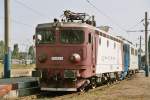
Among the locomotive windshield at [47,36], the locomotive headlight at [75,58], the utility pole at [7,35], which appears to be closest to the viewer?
the locomotive headlight at [75,58]

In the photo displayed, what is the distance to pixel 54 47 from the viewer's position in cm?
2034

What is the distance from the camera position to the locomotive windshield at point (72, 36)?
20266 millimetres

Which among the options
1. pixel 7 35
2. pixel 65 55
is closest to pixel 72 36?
pixel 65 55

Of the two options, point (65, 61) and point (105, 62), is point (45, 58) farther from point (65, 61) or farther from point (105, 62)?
point (105, 62)

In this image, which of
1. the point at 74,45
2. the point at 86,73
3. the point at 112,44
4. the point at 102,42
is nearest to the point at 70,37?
the point at 74,45

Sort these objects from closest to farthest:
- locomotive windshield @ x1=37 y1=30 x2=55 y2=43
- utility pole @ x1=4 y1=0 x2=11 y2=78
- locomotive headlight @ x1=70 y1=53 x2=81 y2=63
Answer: locomotive headlight @ x1=70 y1=53 x2=81 y2=63 → locomotive windshield @ x1=37 y1=30 x2=55 y2=43 → utility pole @ x1=4 y1=0 x2=11 y2=78

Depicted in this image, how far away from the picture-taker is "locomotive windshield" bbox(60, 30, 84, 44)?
20266 millimetres

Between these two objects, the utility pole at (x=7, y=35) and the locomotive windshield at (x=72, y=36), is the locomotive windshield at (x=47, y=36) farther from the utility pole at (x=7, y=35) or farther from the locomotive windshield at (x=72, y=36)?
the utility pole at (x=7, y=35)

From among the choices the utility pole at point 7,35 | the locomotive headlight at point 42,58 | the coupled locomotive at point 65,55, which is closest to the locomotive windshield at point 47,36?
the coupled locomotive at point 65,55

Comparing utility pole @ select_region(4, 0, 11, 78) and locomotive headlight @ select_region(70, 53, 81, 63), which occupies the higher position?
utility pole @ select_region(4, 0, 11, 78)

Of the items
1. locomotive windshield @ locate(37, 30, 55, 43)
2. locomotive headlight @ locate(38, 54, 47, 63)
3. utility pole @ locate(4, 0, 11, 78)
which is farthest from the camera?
utility pole @ locate(4, 0, 11, 78)

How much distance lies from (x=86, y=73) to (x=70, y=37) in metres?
1.81

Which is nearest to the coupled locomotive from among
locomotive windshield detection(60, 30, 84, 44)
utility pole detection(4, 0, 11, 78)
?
locomotive windshield detection(60, 30, 84, 44)

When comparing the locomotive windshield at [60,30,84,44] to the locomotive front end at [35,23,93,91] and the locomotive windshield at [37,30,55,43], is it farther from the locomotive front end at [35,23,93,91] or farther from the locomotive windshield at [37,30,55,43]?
the locomotive windshield at [37,30,55,43]
